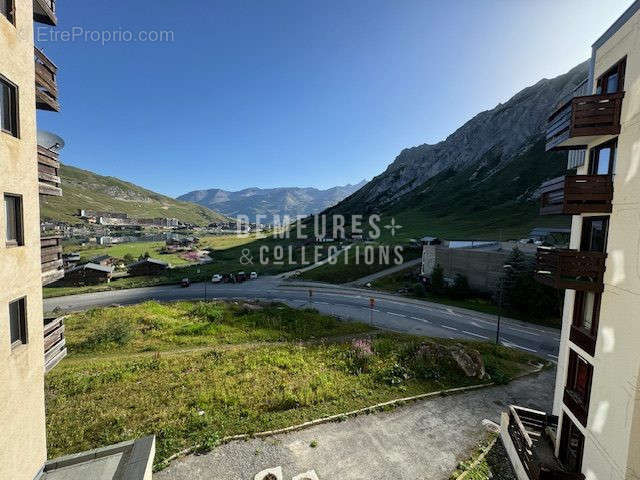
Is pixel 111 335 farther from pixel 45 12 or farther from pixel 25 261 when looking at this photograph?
pixel 45 12

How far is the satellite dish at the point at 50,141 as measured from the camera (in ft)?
30.3

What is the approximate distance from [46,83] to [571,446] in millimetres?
23162

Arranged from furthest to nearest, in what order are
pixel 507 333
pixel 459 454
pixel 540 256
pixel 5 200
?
pixel 507 333 < pixel 459 454 < pixel 540 256 < pixel 5 200

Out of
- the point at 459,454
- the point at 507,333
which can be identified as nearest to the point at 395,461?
the point at 459,454

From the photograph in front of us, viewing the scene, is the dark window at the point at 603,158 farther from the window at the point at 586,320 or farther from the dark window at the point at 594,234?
the window at the point at 586,320

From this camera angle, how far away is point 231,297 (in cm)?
4903

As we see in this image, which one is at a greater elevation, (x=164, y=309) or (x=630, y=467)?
(x=630, y=467)

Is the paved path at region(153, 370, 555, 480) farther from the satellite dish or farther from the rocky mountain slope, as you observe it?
the rocky mountain slope

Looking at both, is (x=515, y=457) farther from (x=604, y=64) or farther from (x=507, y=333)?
(x=507, y=333)

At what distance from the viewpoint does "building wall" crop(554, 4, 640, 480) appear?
7.88 metres

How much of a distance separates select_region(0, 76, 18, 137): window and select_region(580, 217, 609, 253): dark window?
1794 centimetres

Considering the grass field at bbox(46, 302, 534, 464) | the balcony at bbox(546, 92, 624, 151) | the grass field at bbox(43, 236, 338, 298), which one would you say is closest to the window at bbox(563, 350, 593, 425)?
the grass field at bbox(46, 302, 534, 464)

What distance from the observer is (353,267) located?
213 feet

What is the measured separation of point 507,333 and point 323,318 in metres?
21.1
